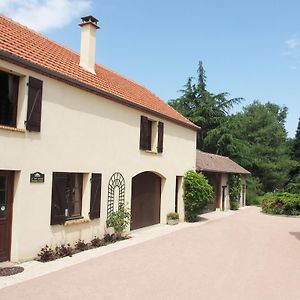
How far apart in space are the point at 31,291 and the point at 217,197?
70.9 feet

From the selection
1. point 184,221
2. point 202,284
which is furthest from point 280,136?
point 202,284

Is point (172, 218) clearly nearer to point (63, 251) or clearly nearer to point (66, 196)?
point (66, 196)

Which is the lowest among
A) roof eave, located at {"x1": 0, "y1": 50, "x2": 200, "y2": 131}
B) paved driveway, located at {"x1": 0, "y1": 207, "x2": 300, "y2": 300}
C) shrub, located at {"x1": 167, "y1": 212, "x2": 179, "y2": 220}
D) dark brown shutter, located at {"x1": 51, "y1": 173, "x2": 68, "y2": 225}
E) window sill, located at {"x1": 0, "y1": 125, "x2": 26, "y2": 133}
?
paved driveway, located at {"x1": 0, "y1": 207, "x2": 300, "y2": 300}

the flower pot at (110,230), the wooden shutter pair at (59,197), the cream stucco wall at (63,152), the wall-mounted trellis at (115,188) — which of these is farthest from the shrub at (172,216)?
the wooden shutter pair at (59,197)

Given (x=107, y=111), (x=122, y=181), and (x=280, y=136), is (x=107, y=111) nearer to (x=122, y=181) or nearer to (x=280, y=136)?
(x=122, y=181)

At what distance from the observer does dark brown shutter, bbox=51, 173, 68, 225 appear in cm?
1059

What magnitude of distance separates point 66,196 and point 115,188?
2739 millimetres

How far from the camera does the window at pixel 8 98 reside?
9367 mm

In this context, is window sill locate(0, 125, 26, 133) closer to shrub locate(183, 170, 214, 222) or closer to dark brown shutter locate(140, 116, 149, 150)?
dark brown shutter locate(140, 116, 149, 150)

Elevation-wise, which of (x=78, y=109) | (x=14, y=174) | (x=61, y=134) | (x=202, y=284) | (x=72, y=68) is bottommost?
(x=202, y=284)

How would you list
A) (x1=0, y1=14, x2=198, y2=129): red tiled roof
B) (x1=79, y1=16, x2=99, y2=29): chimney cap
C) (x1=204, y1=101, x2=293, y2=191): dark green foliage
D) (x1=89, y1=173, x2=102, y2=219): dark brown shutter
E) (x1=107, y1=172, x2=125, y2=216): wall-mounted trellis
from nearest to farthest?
(x1=0, y1=14, x2=198, y2=129): red tiled roof
(x1=89, y1=173, x2=102, y2=219): dark brown shutter
(x1=107, y1=172, x2=125, y2=216): wall-mounted trellis
(x1=79, y1=16, x2=99, y2=29): chimney cap
(x1=204, y1=101, x2=293, y2=191): dark green foliage

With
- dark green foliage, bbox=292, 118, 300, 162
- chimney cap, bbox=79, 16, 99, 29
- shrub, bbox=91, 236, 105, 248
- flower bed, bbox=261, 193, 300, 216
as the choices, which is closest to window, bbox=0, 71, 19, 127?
shrub, bbox=91, 236, 105, 248

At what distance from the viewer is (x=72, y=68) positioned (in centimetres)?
Answer: 1241

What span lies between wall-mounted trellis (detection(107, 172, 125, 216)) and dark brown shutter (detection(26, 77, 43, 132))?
4.14 m
